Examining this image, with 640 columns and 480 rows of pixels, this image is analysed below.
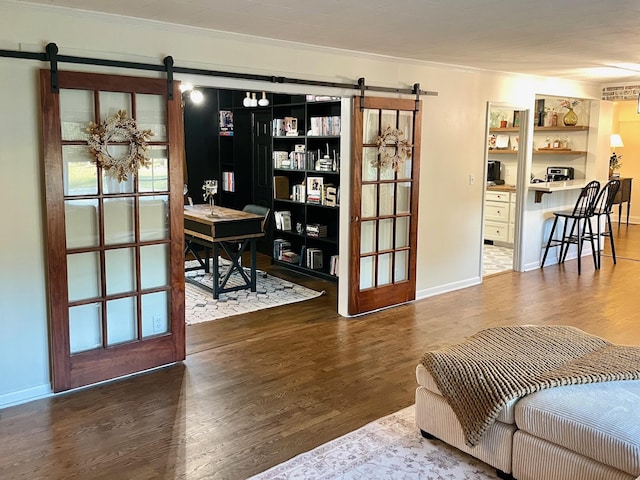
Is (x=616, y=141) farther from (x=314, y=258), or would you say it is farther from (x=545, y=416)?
(x=545, y=416)

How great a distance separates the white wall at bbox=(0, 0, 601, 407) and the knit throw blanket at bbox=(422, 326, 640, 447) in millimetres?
2339

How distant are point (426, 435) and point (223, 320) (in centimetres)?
251

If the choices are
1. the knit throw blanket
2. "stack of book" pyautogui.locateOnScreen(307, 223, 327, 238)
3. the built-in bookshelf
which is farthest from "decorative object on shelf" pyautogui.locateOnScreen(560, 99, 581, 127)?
the knit throw blanket

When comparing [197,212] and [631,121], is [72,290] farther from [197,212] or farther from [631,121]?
[631,121]

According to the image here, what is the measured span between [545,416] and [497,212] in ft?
21.2

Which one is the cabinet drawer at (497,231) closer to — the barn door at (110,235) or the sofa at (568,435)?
the barn door at (110,235)

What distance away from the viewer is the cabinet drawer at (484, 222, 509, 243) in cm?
849

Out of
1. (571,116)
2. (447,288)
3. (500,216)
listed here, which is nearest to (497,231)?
(500,216)

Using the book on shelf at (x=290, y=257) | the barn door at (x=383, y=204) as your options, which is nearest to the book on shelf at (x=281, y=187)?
the book on shelf at (x=290, y=257)

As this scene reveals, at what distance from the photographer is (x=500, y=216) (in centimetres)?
851

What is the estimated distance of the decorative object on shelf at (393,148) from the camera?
5098mm

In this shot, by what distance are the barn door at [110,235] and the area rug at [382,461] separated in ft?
5.08

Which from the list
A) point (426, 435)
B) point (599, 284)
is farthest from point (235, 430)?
point (599, 284)

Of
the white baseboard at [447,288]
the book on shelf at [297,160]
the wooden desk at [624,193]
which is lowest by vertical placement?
the white baseboard at [447,288]
